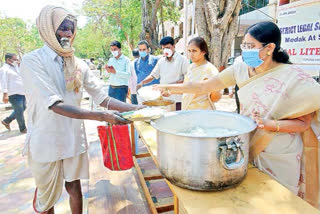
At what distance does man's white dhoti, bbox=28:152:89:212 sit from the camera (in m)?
1.70

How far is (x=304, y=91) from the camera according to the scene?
4.05ft

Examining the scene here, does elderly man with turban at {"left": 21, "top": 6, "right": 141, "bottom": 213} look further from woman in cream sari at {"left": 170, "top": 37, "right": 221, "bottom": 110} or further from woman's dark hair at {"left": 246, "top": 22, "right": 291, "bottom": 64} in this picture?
woman in cream sari at {"left": 170, "top": 37, "right": 221, "bottom": 110}

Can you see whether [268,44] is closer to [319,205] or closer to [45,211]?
[319,205]

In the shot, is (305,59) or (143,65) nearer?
(305,59)

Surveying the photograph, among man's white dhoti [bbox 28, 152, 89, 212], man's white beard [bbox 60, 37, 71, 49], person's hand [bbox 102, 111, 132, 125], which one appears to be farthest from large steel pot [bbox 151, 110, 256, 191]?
man's white beard [bbox 60, 37, 71, 49]

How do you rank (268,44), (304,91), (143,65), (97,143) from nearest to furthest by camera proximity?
(304,91) → (268,44) → (97,143) → (143,65)

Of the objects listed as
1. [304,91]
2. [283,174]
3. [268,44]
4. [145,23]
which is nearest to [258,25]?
[268,44]

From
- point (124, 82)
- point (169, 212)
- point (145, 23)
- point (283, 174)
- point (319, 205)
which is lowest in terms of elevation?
point (169, 212)

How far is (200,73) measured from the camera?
2.46 metres

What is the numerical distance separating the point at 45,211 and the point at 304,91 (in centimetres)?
200

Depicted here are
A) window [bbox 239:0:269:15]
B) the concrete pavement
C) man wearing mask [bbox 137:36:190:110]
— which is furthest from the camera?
window [bbox 239:0:269:15]

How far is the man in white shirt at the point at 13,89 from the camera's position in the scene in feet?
17.2

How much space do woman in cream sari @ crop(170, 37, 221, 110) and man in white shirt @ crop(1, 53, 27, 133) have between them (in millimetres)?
4505

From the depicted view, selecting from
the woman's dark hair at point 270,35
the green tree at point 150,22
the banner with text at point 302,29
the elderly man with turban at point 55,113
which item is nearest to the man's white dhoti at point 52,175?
the elderly man with turban at point 55,113
